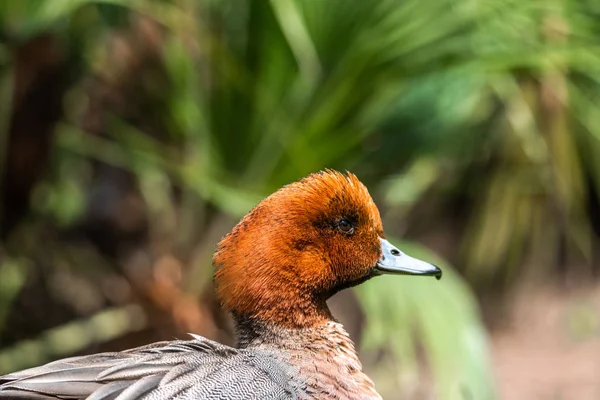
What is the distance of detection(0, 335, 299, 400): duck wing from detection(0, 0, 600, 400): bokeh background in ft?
2.84

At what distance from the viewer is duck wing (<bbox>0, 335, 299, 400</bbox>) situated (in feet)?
4.97

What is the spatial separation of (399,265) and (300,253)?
→ 214 mm

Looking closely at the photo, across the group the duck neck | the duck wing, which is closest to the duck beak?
the duck neck

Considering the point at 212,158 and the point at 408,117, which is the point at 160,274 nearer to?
the point at 212,158

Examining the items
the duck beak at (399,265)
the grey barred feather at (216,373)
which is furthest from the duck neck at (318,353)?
the duck beak at (399,265)

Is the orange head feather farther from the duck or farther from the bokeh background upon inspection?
the bokeh background

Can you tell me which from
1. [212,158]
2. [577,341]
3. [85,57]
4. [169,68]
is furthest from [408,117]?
[577,341]

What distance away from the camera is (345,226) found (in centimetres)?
188

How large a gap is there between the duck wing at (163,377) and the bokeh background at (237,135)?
0.86 m

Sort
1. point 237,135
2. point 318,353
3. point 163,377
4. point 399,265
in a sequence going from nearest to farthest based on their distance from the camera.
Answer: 1. point 163,377
2. point 318,353
3. point 399,265
4. point 237,135

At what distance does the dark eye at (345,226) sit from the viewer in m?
1.88

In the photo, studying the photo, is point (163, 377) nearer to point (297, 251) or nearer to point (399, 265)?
point (297, 251)

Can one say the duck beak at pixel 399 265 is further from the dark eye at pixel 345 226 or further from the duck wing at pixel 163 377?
the duck wing at pixel 163 377

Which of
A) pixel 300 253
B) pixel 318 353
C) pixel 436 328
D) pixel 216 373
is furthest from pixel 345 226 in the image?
pixel 436 328
